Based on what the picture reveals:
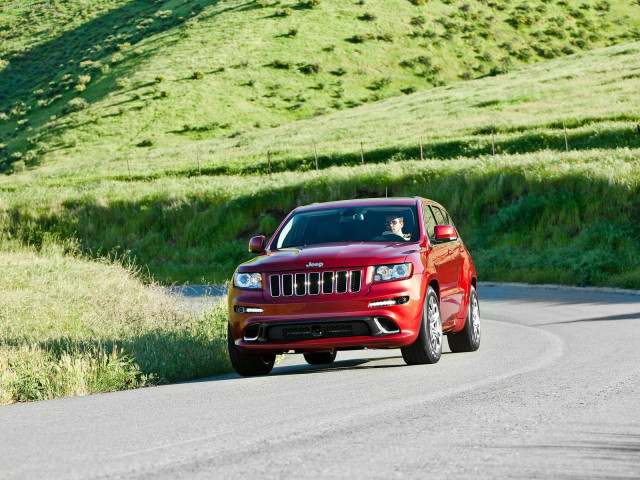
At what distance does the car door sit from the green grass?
253cm

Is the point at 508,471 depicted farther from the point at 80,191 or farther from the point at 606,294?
the point at 80,191

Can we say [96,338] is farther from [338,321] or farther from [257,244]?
[338,321]

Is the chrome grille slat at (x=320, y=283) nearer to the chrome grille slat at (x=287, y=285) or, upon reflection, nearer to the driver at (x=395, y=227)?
the chrome grille slat at (x=287, y=285)

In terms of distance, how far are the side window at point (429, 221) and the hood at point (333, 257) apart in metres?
0.93

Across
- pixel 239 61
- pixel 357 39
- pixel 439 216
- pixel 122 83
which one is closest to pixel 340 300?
pixel 439 216

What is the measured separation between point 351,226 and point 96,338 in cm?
340

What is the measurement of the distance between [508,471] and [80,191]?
44.6 meters

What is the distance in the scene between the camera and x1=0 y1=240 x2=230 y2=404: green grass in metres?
9.97

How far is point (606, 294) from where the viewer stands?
21484 mm

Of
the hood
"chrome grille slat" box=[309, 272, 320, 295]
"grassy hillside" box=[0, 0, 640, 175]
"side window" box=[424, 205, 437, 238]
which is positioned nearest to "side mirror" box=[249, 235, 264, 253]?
the hood

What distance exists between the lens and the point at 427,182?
122 feet

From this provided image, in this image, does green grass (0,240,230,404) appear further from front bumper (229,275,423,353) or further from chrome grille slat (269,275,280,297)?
chrome grille slat (269,275,280,297)

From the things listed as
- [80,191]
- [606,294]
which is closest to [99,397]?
[606,294]

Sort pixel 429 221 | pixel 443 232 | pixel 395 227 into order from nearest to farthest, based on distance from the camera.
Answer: pixel 443 232, pixel 395 227, pixel 429 221
